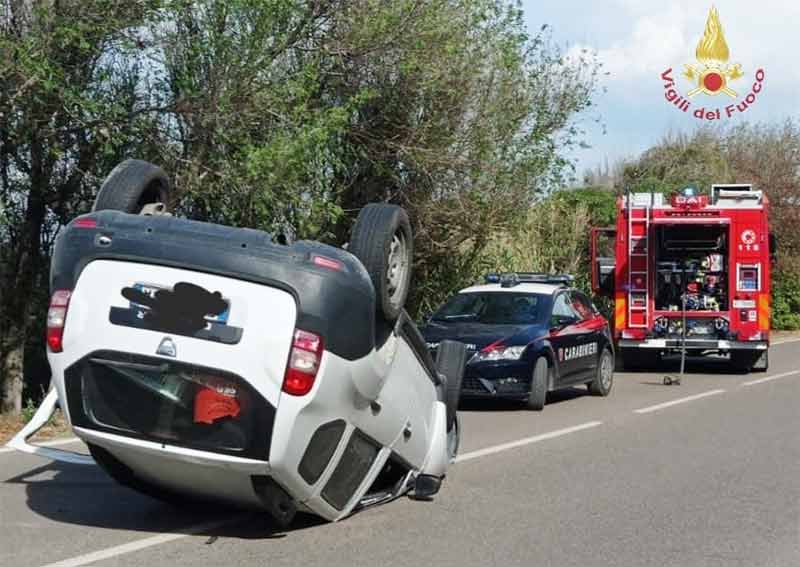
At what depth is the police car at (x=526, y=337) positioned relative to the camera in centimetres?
1440

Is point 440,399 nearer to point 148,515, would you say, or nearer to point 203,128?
point 148,515

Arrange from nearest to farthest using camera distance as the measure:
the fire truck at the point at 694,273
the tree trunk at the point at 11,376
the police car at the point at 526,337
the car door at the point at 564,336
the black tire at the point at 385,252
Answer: the black tire at the point at 385,252 → the police car at the point at 526,337 → the car door at the point at 564,336 → the tree trunk at the point at 11,376 → the fire truck at the point at 694,273

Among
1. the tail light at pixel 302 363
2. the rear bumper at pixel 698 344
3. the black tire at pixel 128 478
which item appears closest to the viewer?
the tail light at pixel 302 363

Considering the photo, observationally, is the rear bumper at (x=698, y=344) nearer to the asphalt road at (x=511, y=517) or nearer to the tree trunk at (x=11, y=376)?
the asphalt road at (x=511, y=517)

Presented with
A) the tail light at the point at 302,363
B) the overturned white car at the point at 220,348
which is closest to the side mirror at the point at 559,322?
the overturned white car at the point at 220,348

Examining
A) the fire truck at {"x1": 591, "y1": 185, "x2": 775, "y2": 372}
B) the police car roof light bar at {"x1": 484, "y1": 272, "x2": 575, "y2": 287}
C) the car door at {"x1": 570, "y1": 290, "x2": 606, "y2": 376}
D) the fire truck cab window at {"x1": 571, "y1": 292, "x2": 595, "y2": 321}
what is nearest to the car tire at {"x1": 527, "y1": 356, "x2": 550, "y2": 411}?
the car door at {"x1": 570, "y1": 290, "x2": 606, "y2": 376}

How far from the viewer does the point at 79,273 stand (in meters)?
6.53

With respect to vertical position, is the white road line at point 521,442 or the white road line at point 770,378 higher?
the white road line at point 521,442

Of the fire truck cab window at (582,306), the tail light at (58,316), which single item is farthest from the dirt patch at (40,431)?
the fire truck cab window at (582,306)

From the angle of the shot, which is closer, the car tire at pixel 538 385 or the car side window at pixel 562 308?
the car tire at pixel 538 385

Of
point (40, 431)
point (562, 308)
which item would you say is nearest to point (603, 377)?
point (562, 308)

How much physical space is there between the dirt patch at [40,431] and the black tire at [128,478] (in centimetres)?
403

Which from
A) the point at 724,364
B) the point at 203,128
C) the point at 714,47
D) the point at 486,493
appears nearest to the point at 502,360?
the point at 203,128

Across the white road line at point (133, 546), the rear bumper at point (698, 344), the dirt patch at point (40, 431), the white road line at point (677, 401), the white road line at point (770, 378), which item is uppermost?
the rear bumper at point (698, 344)
